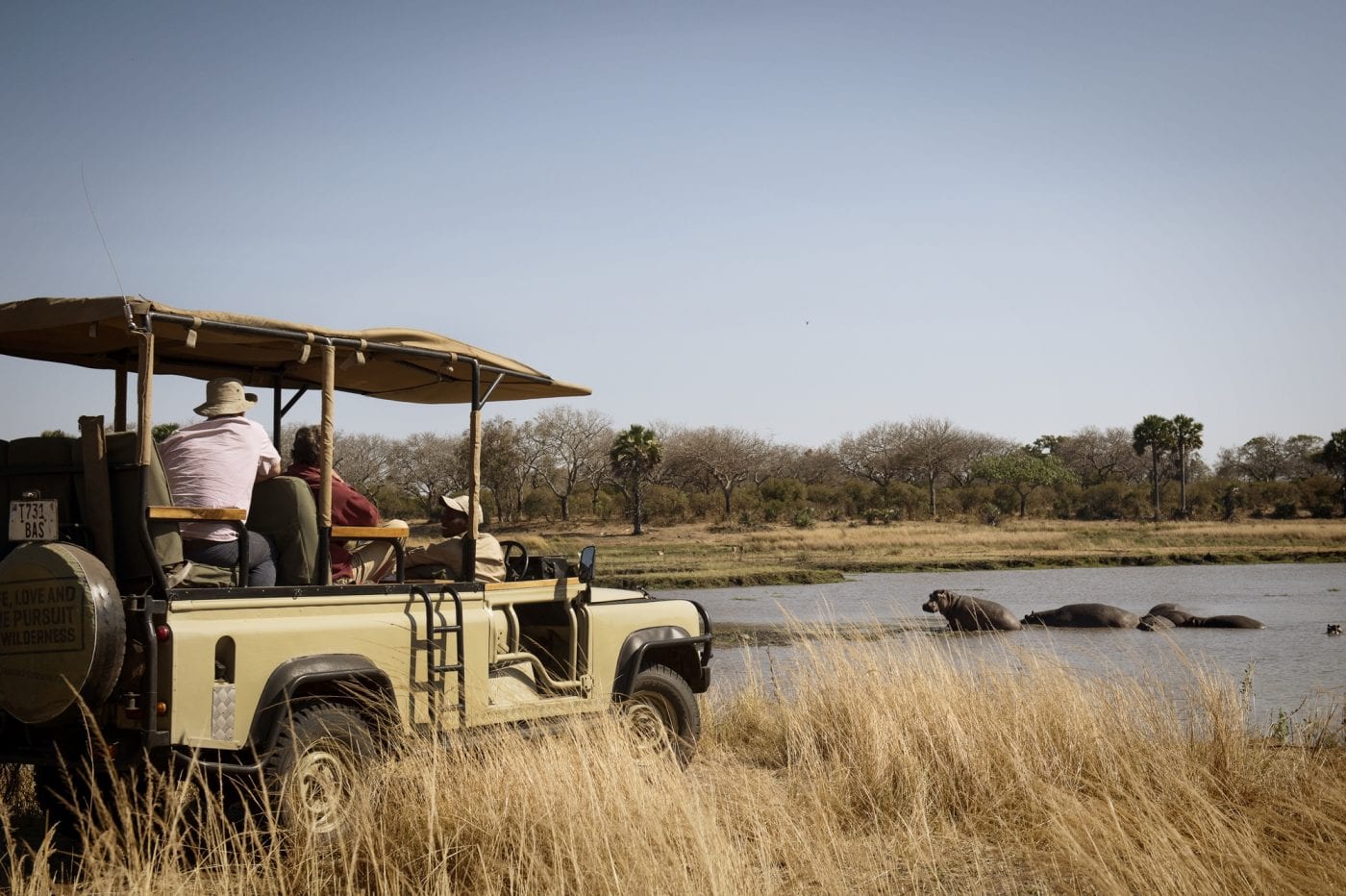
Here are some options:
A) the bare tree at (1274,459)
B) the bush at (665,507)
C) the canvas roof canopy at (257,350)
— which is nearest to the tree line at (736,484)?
the bush at (665,507)

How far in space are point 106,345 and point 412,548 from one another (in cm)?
205

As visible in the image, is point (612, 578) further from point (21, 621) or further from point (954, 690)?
point (21, 621)

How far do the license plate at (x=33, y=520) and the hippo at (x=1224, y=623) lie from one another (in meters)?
20.5

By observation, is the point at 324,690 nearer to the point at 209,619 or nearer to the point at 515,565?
the point at 209,619

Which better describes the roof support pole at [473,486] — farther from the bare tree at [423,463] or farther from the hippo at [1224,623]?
the bare tree at [423,463]

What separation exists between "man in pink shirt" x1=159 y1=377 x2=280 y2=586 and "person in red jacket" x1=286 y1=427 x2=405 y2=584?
0.50 meters

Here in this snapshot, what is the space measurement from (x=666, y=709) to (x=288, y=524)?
281cm

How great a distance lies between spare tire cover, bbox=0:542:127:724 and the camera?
4.85 metres

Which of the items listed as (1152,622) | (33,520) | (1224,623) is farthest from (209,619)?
(1224,623)

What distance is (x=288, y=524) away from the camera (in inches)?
237

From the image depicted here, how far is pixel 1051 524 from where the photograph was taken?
2361 inches

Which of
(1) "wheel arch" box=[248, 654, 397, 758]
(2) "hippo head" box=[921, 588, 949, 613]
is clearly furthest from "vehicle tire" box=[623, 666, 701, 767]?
(2) "hippo head" box=[921, 588, 949, 613]

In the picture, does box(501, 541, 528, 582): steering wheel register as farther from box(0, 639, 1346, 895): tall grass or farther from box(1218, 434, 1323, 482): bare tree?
box(1218, 434, 1323, 482): bare tree

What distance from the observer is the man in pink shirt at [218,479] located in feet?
18.4
